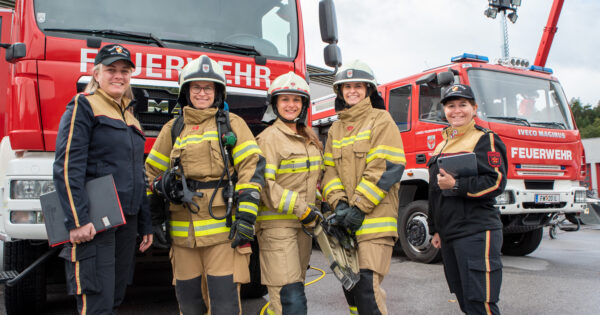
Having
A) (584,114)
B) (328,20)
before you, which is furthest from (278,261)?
(584,114)

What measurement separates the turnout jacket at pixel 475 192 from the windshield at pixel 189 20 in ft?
6.10

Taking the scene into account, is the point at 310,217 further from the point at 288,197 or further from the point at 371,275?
the point at 371,275

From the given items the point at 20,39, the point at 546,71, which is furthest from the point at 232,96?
the point at 546,71

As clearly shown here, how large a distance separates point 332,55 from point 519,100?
9.47 feet

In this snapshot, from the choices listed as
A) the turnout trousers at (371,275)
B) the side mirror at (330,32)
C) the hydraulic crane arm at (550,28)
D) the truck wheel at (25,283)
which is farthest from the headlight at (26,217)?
the hydraulic crane arm at (550,28)

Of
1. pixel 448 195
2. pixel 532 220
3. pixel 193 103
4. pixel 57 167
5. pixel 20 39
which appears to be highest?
pixel 20 39

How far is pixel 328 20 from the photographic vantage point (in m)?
4.18

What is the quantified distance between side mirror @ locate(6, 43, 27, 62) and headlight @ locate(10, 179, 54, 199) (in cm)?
85

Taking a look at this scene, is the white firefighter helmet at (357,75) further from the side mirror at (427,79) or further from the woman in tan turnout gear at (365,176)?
the side mirror at (427,79)

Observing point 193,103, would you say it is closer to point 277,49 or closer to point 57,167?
point 57,167

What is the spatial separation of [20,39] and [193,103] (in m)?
1.49

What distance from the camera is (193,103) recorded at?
8.92 feet

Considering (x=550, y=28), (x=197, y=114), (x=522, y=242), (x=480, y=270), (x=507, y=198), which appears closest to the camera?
(x=480, y=270)

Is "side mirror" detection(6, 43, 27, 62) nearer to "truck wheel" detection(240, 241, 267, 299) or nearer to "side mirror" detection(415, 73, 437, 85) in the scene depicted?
"truck wheel" detection(240, 241, 267, 299)
